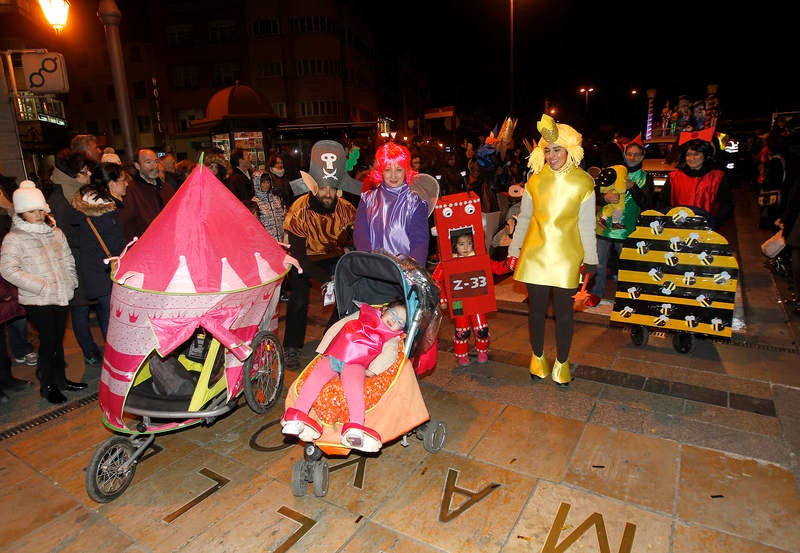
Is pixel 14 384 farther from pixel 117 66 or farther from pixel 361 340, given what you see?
pixel 117 66

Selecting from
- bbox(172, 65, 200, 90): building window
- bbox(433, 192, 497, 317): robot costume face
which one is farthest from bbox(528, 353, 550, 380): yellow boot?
bbox(172, 65, 200, 90): building window

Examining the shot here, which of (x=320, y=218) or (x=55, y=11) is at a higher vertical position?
(x=55, y=11)

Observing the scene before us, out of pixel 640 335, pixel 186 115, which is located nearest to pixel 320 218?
pixel 640 335

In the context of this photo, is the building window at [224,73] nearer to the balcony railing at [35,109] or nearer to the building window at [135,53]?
the building window at [135,53]

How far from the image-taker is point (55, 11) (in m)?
7.09

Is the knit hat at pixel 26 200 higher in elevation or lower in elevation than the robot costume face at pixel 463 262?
higher

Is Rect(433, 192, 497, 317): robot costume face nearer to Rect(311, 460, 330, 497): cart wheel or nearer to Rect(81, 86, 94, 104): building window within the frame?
Rect(311, 460, 330, 497): cart wheel

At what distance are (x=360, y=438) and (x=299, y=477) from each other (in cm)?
52

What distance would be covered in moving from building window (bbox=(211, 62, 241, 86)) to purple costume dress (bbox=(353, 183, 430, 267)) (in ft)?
119

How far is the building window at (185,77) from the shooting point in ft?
119

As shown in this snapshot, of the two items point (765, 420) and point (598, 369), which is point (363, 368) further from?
point (765, 420)

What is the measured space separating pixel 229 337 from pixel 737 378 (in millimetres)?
4352

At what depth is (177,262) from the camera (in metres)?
3.11

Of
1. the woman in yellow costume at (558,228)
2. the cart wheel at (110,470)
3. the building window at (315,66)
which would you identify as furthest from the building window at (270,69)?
the cart wheel at (110,470)
